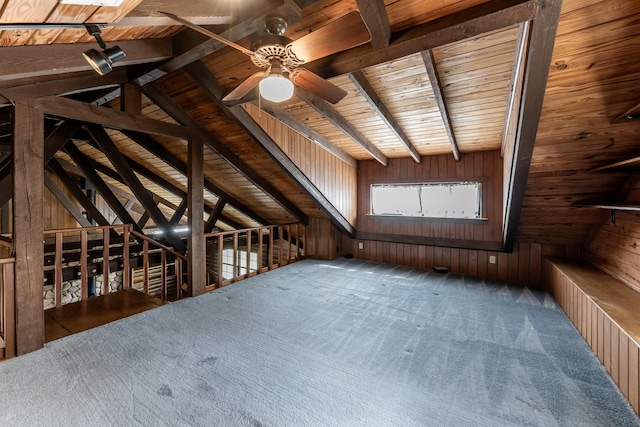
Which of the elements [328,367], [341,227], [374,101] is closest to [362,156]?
[341,227]

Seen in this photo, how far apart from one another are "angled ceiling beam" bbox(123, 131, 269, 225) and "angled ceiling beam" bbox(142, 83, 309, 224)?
1214mm

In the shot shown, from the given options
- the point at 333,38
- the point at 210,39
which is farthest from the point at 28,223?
the point at 333,38

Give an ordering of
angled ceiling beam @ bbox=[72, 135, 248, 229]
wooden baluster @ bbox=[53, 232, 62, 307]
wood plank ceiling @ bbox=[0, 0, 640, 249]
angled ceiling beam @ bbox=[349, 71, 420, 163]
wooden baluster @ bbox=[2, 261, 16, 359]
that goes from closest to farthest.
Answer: wood plank ceiling @ bbox=[0, 0, 640, 249], wooden baluster @ bbox=[2, 261, 16, 359], angled ceiling beam @ bbox=[349, 71, 420, 163], wooden baluster @ bbox=[53, 232, 62, 307], angled ceiling beam @ bbox=[72, 135, 248, 229]

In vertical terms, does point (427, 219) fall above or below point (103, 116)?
below

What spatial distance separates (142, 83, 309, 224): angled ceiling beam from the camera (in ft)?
11.0

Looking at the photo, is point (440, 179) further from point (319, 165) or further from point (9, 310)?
point (9, 310)

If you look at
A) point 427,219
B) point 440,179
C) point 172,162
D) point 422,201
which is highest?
point 172,162

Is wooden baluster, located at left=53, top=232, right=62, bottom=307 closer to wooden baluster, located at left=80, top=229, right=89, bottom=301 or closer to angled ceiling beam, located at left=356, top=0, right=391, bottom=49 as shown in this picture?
wooden baluster, located at left=80, top=229, right=89, bottom=301

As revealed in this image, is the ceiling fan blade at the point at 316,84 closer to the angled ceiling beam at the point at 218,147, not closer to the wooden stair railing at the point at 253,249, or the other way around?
the angled ceiling beam at the point at 218,147

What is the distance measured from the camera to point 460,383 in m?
1.92

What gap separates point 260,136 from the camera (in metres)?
3.53

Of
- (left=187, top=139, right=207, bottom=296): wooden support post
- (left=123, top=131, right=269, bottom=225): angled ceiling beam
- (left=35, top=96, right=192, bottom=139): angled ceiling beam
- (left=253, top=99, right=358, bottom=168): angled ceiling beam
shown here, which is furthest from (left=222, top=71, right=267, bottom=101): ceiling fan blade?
(left=123, top=131, right=269, bottom=225): angled ceiling beam

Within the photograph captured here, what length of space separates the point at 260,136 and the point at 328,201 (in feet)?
5.80

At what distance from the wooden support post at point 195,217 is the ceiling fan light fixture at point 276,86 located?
2375 mm
